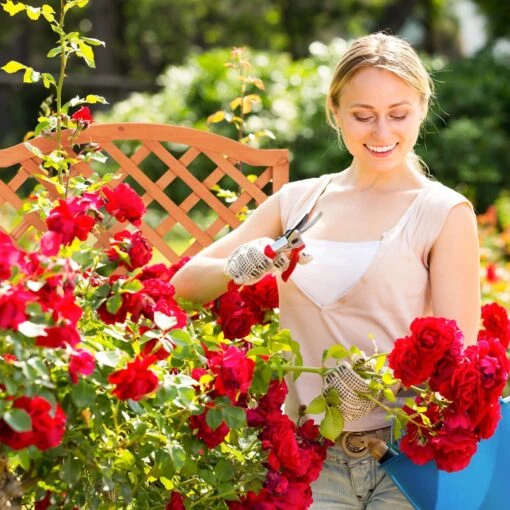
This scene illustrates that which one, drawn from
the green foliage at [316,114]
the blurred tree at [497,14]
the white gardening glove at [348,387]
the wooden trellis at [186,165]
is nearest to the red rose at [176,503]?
the white gardening glove at [348,387]

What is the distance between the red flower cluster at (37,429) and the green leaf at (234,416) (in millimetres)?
346

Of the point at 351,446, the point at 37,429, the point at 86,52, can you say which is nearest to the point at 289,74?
the point at 86,52

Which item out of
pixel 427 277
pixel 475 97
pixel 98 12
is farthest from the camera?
pixel 98 12

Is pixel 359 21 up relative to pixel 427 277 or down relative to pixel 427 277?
up

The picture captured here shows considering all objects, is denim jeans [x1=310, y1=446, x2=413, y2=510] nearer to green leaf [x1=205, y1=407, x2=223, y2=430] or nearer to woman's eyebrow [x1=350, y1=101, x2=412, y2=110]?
green leaf [x1=205, y1=407, x2=223, y2=430]

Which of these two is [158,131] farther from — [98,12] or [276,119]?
[98,12]

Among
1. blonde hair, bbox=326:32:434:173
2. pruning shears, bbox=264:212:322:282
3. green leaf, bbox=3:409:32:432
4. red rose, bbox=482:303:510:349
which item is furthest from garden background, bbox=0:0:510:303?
green leaf, bbox=3:409:32:432

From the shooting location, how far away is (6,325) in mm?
1615

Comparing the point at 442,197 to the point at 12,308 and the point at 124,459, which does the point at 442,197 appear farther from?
the point at 12,308

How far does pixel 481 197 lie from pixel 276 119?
173 centimetres

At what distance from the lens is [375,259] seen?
233cm

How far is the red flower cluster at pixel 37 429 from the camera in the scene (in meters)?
1.66

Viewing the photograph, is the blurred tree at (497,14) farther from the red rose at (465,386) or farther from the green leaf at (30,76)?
the red rose at (465,386)

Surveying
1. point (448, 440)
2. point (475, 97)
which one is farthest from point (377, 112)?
point (475, 97)
